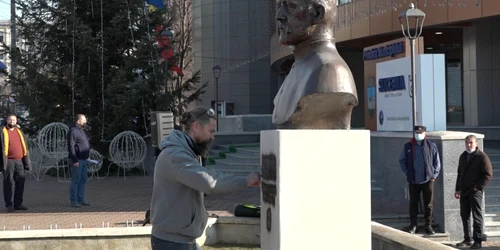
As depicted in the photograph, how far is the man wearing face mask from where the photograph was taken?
36.1 ft

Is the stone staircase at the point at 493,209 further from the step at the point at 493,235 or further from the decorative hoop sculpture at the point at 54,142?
the decorative hoop sculpture at the point at 54,142

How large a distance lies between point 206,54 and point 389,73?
31.5 metres

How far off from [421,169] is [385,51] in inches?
250

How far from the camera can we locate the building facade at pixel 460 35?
69.0 feet

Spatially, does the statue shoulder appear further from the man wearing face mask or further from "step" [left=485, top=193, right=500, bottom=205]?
"step" [left=485, top=193, right=500, bottom=205]

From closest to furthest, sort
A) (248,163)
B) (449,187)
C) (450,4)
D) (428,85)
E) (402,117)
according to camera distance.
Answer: (449,187), (428,85), (402,117), (248,163), (450,4)

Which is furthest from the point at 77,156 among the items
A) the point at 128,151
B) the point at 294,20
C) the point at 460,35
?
the point at 460,35

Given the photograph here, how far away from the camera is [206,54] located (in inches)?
1810

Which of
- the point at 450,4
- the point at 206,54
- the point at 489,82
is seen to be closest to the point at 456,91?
the point at 489,82

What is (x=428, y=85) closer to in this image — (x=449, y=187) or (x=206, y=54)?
(x=449, y=187)

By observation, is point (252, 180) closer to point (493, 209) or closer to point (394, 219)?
point (394, 219)

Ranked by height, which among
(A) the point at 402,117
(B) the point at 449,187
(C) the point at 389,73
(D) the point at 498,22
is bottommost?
(B) the point at 449,187

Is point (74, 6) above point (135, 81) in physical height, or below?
above

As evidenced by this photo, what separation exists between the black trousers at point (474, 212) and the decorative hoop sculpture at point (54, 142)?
11871 millimetres
